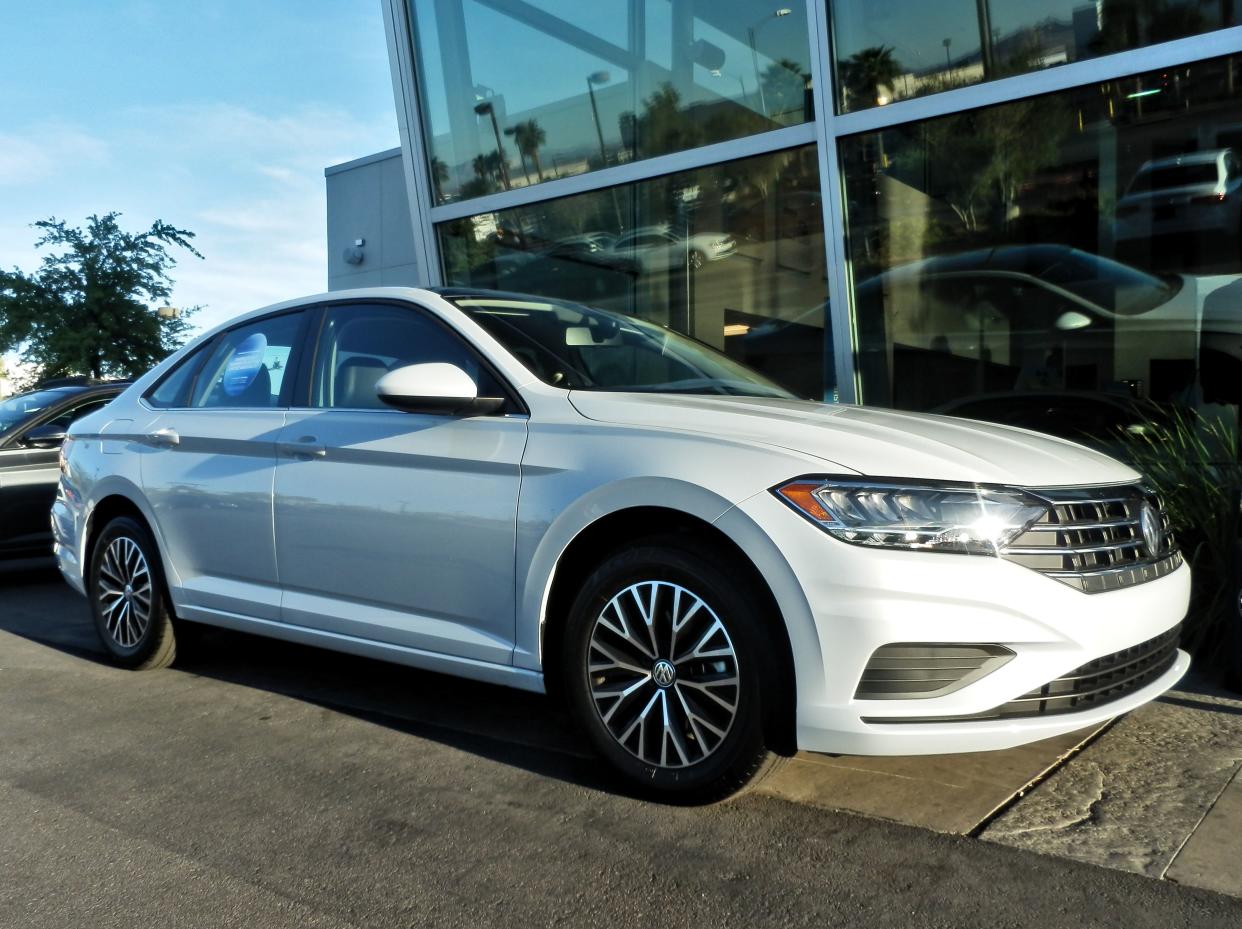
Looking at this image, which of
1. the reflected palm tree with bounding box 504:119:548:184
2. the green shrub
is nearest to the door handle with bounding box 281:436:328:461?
the green shrub

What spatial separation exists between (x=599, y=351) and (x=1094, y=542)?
189 centimetres

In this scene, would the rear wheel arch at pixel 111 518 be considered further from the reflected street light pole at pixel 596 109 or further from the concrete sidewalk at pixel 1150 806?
the reflected street light pole at pixel 596 109

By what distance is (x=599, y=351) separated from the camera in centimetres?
430

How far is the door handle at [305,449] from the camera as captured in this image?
432 cm

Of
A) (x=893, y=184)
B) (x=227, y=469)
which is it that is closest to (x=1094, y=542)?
(x=227, y=469)

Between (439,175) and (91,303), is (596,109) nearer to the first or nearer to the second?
(439,175)

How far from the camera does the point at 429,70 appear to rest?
1084cm

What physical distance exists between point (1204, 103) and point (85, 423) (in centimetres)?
647

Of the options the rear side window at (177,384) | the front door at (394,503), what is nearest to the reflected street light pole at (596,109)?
the rear side window at (177,384)

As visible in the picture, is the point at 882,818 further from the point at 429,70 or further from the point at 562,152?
the point at 429,70

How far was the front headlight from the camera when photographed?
300cm

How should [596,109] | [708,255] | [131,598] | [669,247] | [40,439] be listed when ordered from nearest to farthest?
1. [131,598]
2. [40,439]
3. [708,255]
4. [669,247]
5. [596,109]

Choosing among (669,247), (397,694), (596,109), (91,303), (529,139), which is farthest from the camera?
(91,303)

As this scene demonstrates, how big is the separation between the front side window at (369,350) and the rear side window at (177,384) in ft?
3.21
